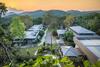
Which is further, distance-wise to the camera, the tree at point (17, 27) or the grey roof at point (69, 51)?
the grey roof at point (69, 51)

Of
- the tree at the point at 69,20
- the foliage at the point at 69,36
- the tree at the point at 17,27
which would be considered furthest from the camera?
the foliage at the point at 69,36

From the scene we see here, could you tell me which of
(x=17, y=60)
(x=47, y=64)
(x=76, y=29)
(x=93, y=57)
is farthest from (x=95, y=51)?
(x=47, y=64)

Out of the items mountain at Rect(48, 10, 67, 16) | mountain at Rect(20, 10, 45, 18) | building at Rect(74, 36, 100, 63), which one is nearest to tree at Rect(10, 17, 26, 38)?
mountain at Rect(20, 10, 45, 18)

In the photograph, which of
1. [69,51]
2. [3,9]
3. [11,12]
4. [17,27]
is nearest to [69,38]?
[69,51]

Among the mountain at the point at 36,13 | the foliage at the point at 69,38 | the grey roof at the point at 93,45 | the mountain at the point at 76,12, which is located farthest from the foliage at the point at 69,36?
the mountain at the point at 36,13

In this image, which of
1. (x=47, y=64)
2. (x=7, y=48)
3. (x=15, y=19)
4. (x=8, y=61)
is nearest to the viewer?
(x=47, y=64)

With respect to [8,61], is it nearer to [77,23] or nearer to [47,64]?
[77,23]

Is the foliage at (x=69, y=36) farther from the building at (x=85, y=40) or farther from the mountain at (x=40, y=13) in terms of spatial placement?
the mountain at (x=40, y=13)

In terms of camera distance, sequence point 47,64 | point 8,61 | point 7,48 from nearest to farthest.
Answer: point 47,64, point 8,61, point 7,48
